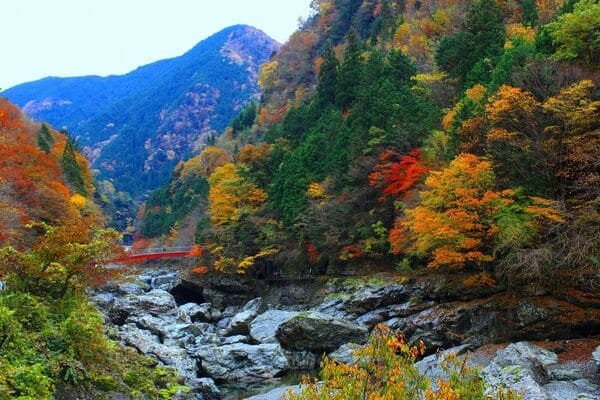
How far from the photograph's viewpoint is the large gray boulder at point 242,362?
21359 mm

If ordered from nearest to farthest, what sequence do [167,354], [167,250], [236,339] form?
[167,354] → [236,339] → [167,250]

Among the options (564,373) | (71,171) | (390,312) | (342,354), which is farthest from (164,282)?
(564,373)

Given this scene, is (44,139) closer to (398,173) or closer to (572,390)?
(398,173)

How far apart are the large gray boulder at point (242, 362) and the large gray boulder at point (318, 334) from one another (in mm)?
1060

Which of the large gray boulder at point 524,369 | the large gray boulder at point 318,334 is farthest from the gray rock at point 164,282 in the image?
the large gray boulder at point 524,369

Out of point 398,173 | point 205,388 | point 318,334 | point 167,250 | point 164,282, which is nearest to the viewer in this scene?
point 205,388

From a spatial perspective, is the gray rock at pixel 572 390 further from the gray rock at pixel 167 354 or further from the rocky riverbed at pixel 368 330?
the gray rock at pixel 167 354

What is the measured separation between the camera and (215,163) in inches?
2997

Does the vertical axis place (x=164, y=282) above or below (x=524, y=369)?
below

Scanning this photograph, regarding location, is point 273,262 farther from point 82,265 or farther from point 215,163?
point 215,163

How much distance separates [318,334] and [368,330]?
2944 millimetres

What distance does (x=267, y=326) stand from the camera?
26.8m

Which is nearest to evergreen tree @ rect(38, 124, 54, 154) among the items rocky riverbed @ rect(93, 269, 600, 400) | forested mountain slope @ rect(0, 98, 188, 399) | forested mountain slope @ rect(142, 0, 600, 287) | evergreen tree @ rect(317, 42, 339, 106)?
forested mountain slope @ rect(142, 0, 600, 287)

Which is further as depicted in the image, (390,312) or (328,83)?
(328,83)
